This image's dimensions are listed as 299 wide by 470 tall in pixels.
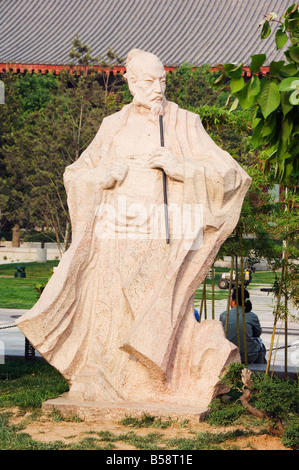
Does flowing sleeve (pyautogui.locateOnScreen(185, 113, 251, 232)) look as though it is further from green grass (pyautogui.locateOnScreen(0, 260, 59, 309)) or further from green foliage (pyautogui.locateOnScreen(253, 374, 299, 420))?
green grass (pyautogui.locateOnScreen(0, 260, 59, 309))

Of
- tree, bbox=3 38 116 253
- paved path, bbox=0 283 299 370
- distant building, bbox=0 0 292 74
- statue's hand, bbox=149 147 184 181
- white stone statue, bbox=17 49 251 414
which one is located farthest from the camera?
distant building, bbox=0 0 292 74

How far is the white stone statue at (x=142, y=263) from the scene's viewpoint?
5.86m

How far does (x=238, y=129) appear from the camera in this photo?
793 cm

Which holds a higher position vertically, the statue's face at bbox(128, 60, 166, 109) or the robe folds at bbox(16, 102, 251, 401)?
the statue's face at bbox(128, 60, 166, 109)

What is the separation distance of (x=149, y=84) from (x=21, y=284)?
10.9 metres

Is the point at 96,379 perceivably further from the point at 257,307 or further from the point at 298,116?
the point at 257,307

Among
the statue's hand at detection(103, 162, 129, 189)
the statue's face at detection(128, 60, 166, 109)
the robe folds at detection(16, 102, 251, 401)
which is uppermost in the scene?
the statue's face at detection(128, 60, 166, 109)

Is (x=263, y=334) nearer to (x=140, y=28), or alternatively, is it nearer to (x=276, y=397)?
(x=276, y=397)

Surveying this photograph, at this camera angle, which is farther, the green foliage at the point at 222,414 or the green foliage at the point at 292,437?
the green foliage at the point at 222,414

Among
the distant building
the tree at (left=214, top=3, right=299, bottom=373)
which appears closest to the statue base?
the tree at (left=214, top=3, right=299, bottom=373)

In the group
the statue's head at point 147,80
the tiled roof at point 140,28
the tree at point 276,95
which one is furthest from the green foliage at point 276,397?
the tiled roof at point 140,28

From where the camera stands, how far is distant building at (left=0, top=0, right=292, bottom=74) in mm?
24688

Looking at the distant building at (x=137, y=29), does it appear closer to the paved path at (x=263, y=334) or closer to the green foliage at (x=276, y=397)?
the paved path at (x=263, y=334)

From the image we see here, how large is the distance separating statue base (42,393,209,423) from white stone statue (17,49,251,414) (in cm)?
9
